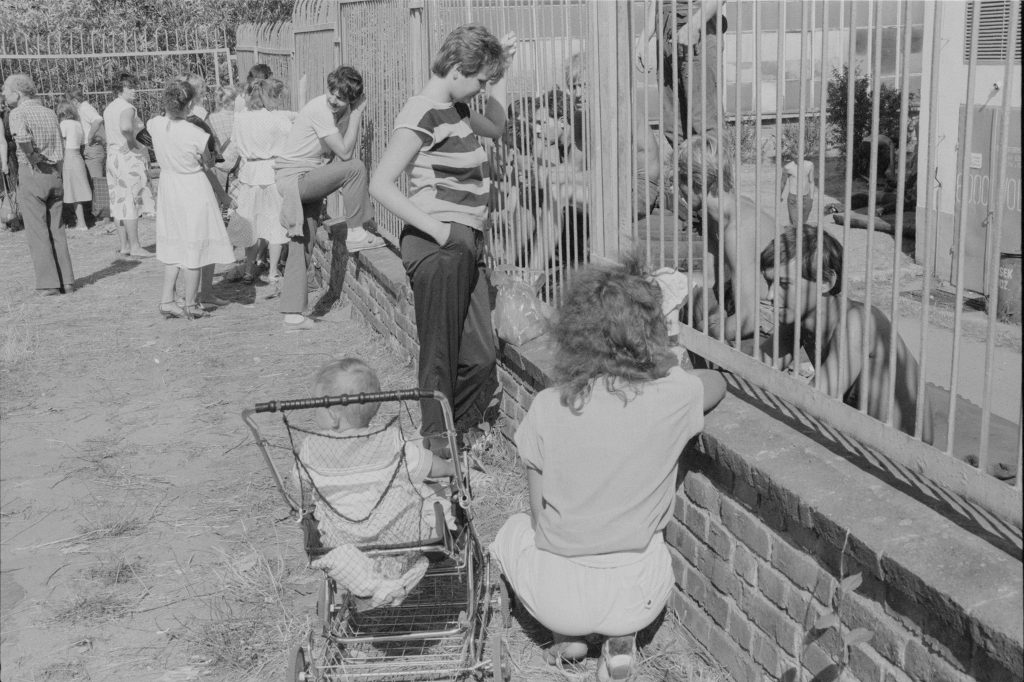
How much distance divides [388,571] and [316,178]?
17.7ft

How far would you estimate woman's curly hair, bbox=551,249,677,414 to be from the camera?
329cm

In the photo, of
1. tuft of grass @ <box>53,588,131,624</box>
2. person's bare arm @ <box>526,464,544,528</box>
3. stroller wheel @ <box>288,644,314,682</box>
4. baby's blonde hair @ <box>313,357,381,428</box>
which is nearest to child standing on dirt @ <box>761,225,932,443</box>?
person's bare arm @ <box>526,464,544,528</box>

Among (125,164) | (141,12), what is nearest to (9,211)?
(125,164)

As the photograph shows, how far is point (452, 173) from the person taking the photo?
4879 millimetres

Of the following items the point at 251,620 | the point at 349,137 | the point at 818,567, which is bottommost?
the point at 251,620

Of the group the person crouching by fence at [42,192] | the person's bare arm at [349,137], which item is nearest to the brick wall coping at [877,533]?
the person's bare arm at [349,137]

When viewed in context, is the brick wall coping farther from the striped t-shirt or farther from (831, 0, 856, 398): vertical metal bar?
the striped t-shirt

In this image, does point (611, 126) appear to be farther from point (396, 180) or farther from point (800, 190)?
point (800, 190)

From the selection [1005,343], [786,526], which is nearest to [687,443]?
[786,526]

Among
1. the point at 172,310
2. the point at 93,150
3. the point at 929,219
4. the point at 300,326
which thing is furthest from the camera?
the point at 93,150

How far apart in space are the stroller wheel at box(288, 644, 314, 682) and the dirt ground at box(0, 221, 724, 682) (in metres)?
0.37

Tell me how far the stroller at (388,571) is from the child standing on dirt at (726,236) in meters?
1.08

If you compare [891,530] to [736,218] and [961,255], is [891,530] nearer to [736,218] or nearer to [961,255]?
[961,255]

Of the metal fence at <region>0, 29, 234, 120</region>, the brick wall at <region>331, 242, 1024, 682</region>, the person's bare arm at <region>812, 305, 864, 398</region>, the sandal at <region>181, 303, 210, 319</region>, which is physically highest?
the metal fence at <region>0, 29, 234, 120</region>
